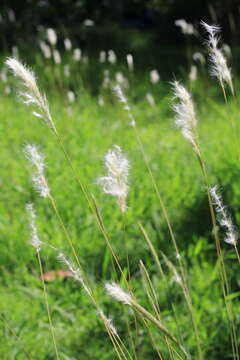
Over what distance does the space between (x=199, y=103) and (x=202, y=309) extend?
173 inches

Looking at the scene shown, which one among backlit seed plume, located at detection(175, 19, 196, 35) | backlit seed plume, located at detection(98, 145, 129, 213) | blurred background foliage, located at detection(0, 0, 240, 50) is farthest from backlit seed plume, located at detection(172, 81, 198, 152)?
blurred background foliage, located at detection(0, 0, 240, 50)

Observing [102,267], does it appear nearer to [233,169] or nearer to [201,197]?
[201,197]

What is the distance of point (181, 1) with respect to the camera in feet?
39.8

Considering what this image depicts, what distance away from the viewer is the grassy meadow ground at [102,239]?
1989 millimetres

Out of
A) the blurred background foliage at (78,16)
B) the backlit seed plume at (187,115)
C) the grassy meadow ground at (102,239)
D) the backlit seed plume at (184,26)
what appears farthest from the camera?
the blurred background foliage at (78,16)

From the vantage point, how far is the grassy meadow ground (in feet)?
6.53

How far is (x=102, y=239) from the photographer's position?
8.82ft

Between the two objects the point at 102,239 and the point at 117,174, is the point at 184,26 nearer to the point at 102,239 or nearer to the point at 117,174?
the point at 102,239

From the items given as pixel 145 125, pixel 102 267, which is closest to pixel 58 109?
pixel 145 125

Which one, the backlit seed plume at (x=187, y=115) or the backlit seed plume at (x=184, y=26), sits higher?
the backlit seed plume at (x=184, y=26)

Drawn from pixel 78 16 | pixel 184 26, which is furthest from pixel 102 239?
pixel 78 16

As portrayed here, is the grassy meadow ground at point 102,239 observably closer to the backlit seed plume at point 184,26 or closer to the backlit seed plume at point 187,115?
the backlit seed plume at point 187,115

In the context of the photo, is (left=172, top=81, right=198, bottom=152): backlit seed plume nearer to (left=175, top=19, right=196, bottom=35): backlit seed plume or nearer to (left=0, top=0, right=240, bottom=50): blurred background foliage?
(left=175, top=19, right=196, bottom=35): backlit seed plume

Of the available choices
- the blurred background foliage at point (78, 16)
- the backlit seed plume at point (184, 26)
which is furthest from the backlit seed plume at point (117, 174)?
the blurred background foliage at point (78, 16)
